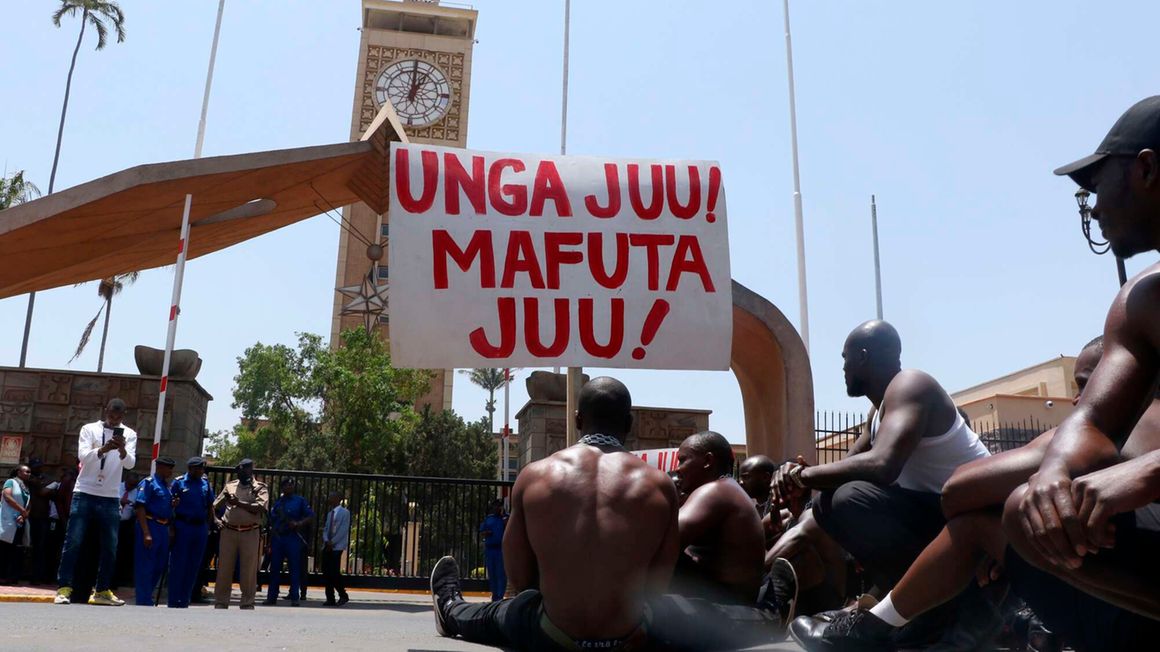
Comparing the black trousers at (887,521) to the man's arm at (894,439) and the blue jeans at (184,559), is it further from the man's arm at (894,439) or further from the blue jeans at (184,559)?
the blue jeans at (184,559)

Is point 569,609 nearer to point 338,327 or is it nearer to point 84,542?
point 84,542

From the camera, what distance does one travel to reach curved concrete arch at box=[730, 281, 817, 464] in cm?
1088

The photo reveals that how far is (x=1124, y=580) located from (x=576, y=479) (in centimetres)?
190

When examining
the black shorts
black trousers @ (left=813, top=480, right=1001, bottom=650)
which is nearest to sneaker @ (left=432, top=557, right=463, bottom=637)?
black trousers @ (left=813, top=480, right=1001, bottom=650)

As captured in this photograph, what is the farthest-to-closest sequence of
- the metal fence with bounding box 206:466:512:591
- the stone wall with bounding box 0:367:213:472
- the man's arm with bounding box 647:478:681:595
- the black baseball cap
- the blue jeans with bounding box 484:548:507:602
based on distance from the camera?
the blue jeans with bounding box 484:548:507:602, the metal fence with bounding box 206:466:512:591, the stone wall with bounding box 0:367:213:472, the man's arm with bounding box 647:478:681:595, the black baseball cap

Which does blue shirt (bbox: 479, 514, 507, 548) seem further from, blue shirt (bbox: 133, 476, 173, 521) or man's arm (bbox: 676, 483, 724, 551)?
man's arm (bbox: 676, 483, 724, 551)

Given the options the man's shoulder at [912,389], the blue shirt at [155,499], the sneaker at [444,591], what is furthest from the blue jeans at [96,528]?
the man's shoulder at [912,389]

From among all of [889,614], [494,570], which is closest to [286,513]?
[494,570]

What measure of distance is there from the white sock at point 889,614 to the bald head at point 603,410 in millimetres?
1267

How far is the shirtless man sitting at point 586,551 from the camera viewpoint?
3025 mm

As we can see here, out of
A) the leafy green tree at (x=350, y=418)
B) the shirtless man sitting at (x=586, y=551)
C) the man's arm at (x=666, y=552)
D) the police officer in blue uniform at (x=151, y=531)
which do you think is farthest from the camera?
the leafy green tree at (x=350, y=418)

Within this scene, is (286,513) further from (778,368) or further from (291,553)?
(778,368)

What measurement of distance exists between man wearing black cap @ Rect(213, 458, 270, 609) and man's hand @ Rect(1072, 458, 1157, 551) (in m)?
8.93

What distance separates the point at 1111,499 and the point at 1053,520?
9 cm
